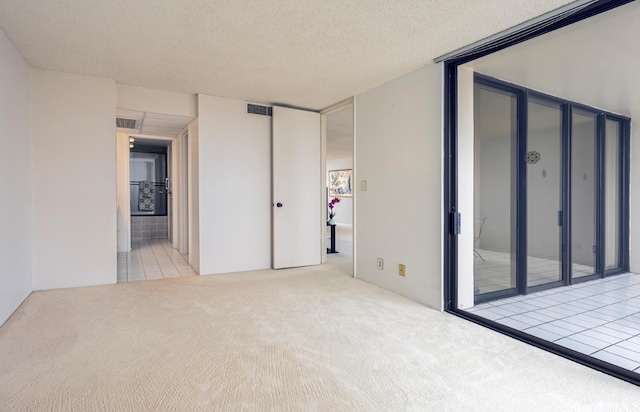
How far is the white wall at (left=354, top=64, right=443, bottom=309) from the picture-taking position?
10.4 ft

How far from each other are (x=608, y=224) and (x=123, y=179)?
7657 millimetres

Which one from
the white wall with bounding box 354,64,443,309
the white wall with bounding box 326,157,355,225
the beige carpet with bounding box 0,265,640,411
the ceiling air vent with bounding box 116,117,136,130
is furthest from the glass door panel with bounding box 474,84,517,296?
the white wall with bounding box 326,157,355,225

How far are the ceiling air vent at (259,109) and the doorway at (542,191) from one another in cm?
268

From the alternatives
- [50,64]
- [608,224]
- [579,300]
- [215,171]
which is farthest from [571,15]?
[50,64]

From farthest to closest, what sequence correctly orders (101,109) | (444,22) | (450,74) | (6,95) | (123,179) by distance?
1. (123,179)
2. (101,109)
3. (450,74)
4. (6,95)
5. (444,22)

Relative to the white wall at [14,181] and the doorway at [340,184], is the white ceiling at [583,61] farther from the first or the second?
the white wall at [14,181]

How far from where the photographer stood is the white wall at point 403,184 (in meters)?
3.16

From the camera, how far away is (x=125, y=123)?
485cm

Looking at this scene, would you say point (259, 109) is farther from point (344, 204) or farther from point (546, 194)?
point (344, 204)

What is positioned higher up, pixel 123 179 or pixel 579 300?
pixel 123 179

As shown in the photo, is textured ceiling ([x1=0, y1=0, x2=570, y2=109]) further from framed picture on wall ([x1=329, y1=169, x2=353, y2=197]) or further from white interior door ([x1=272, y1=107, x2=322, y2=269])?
framed picture on wall ([x1=329, y1=169, x2=353, y2=197])

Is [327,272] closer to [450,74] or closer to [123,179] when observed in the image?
[450,74]

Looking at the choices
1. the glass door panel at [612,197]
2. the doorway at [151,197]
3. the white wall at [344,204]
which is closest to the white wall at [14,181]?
the doorway at [151,197]

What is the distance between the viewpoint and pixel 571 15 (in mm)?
2195
